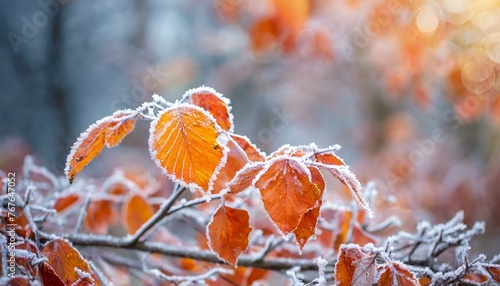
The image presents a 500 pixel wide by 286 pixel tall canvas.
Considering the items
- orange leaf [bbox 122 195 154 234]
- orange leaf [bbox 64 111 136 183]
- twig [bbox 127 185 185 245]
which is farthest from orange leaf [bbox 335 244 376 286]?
orange leaf [bbox 122 195 154 234]

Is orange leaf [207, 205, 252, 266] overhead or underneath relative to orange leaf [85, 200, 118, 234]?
underneath

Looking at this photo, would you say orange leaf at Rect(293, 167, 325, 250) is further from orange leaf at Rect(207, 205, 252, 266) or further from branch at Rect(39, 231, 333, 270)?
branch at Rect(39, 231, 333, 270)

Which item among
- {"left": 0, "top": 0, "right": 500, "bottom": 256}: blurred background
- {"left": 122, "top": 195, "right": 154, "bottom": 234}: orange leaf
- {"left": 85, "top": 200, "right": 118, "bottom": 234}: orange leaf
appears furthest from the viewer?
{"left": 0, "top": 0, "right": 500, "bottom": 256}: blurred background

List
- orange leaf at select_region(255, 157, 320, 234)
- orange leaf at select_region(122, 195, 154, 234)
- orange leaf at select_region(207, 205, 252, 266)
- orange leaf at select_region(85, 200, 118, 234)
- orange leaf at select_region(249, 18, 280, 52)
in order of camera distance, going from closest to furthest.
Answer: orange leaf at select_region(255, 157, 320, 234) → orange leaf at select_region(207, 205, 252, 266) → orange leaf at select_region(122, 195, 154, 234) → orange leaf at select_region(85, 200, 118, 234) → orange leaf at select_region(249, 18, 280, 52)

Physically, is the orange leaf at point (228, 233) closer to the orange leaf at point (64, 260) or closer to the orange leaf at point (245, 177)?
the orange leaf at point (245, 177)

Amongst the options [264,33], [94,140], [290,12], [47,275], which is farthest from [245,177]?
[264,33]

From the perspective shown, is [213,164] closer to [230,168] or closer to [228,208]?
[228,208]

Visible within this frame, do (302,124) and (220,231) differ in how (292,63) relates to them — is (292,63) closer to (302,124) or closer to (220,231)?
(302,124)
